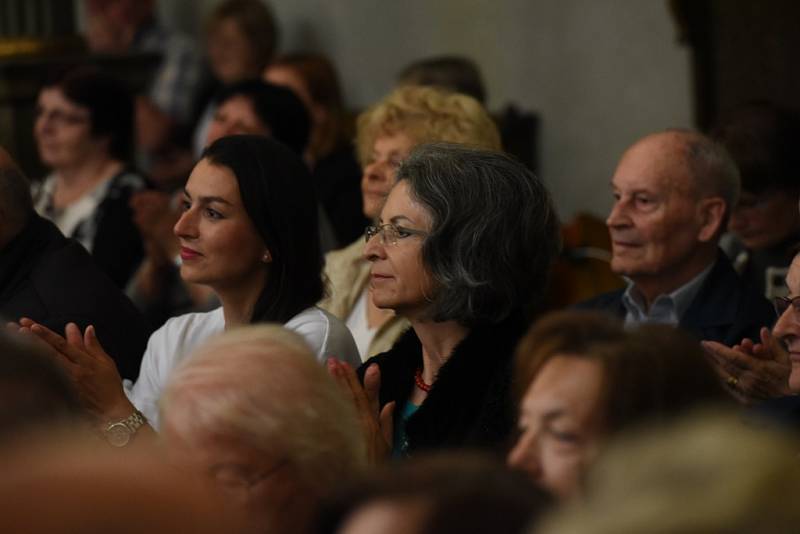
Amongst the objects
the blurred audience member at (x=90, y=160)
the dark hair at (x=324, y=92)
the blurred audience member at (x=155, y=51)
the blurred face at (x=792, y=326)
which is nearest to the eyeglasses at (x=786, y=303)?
the blurred face at (x=792, y=326)

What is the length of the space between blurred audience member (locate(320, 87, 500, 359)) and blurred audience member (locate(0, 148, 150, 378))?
27.5 inches

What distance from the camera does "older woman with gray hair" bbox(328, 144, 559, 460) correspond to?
3.95 m

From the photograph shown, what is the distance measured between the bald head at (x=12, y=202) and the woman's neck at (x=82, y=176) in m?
2.00

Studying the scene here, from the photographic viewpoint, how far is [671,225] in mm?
5023

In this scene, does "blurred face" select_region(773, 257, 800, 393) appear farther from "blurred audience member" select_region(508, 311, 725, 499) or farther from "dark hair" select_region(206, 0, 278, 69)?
"dark hair" select_region(206, 0, 278, 69)

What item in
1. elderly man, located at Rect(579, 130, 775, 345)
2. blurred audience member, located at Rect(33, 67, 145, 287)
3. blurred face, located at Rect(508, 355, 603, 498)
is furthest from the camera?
blurred audience member, located at Rect(33, 67, 145, 287)

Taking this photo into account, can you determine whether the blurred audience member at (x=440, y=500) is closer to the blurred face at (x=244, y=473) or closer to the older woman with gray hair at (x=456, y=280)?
the blurred face at (x=244, y=473)

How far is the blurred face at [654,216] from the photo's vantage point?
5.02 metres

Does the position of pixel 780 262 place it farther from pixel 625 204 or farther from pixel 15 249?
pixel 15 249

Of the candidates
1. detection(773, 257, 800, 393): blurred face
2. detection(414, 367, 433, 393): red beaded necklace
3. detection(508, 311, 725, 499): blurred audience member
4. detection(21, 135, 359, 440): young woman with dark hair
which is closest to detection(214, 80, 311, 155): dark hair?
detection(21, 135, 359, 440): young woman with dark hair

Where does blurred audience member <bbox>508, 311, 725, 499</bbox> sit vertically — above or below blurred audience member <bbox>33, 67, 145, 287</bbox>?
above

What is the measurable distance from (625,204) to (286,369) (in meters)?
2.38

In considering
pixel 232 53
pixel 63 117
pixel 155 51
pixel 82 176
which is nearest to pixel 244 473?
pixel 82 176

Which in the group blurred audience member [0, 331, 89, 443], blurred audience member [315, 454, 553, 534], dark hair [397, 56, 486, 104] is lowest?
dark hair [397, 56, 486, 104]
